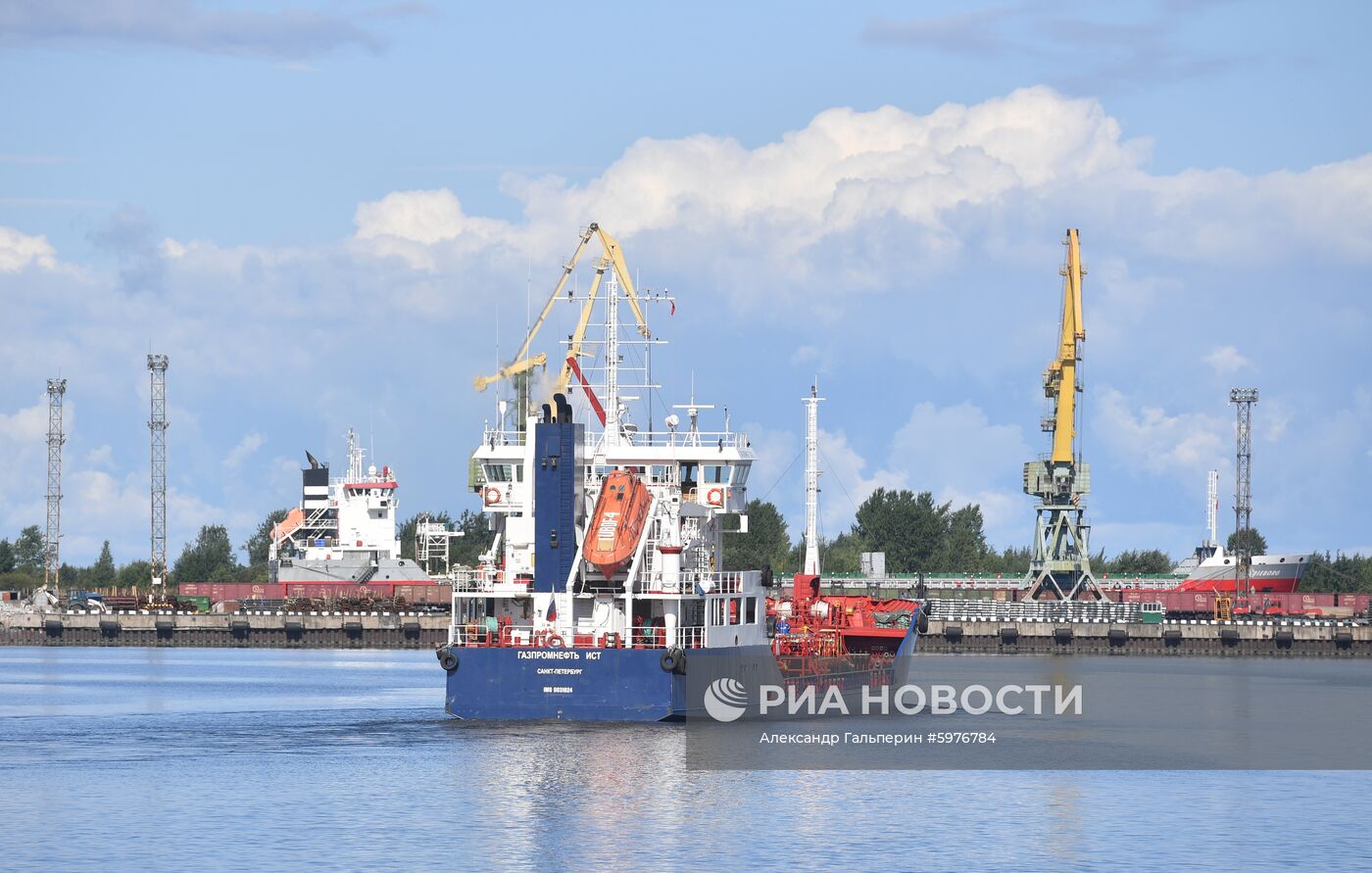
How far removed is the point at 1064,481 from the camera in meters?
135

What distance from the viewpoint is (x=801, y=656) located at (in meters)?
70.1

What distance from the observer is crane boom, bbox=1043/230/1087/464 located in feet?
444

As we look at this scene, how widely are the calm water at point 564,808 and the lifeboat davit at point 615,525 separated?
4929 mm

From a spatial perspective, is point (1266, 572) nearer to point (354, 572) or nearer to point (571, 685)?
point (354, 572)

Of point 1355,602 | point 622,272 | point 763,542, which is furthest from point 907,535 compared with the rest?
point 622,272

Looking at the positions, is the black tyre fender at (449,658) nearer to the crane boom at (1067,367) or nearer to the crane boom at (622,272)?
the crane boom at (622,272)

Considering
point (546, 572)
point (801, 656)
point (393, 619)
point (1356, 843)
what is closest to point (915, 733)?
point (801, 656)

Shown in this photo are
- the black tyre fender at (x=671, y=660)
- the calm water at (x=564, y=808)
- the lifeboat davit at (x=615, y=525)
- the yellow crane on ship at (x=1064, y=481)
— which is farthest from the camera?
the yellow crane on ship at (x=1064, y=481)

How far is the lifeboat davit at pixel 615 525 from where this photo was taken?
56719 millimetres

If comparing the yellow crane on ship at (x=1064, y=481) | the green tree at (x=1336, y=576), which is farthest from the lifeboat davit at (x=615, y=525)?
the green tree at (x=1336, y=576)

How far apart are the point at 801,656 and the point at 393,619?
6236cm

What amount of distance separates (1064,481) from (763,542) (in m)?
50.9

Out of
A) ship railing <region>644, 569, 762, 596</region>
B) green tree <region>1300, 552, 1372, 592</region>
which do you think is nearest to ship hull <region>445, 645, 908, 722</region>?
ship railing <region>644, 569, 762, 596</region>

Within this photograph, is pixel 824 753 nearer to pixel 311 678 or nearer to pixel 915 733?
pixel 915 733
